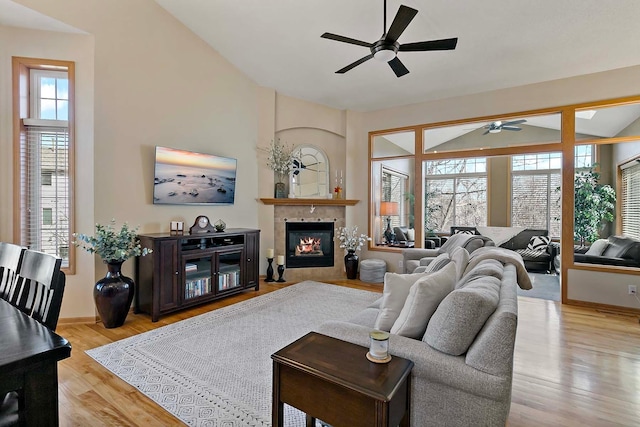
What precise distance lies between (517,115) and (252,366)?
4.81 metres

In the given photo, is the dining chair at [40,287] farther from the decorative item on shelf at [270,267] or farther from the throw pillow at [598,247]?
the throw pillow at [598,247]

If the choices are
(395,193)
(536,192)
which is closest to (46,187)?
(395,193)

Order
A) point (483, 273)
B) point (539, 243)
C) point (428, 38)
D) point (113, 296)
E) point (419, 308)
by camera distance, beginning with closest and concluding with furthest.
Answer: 1. point (419, 308)
2. point (483, 273)
3. point (113, 296)
4. point (428, 38)
5. point (539, 243)

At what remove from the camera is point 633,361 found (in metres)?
2.66

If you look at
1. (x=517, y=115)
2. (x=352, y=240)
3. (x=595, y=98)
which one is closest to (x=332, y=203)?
(x=352, y=240)

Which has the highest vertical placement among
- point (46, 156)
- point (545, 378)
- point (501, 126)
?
point (501, 126)

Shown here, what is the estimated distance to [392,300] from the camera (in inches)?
76.0

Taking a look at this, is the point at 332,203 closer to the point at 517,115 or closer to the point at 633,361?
the point at 517,115

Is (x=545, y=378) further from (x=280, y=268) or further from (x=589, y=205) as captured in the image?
(x=280, y=268)

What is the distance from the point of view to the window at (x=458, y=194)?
20.9ft

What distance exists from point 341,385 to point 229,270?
3.39 meters

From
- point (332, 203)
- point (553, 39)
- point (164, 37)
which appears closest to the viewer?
point (553, 39)

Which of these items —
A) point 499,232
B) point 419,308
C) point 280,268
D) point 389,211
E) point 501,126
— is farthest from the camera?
point 499,232

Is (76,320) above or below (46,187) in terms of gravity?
below
